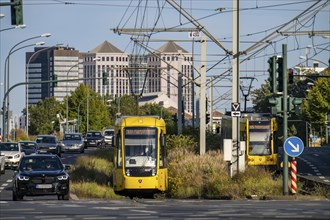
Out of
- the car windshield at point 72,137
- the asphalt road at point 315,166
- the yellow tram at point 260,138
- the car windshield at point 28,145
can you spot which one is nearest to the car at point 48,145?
the car windshield at point 28,145

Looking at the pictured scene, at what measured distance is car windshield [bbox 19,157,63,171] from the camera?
35.1 m

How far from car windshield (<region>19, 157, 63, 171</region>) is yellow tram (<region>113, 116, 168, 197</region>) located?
407 centimetres

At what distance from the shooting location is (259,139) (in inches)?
2114

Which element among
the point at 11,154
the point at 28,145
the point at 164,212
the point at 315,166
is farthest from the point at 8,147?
the point at 164,212

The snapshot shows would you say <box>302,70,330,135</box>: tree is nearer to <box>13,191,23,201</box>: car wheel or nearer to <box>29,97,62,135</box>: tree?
<box>29,97,62,135</box>: tree

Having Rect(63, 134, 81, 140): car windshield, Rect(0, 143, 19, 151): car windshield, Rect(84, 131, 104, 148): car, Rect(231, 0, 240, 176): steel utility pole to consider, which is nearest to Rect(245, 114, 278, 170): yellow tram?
Rect(231, 0, 240, 176): steel utility pole

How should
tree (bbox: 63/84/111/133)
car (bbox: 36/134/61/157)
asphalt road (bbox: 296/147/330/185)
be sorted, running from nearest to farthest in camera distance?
asphalt road (bbox: 296/147/330/185)
car (bbox: 36/134/61/157)
tree (bbox: 63/84/111/133)

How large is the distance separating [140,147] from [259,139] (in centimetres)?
1530

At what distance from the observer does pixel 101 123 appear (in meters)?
143

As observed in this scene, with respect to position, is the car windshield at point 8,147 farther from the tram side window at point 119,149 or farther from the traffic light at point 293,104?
the traffic light at point 293,104

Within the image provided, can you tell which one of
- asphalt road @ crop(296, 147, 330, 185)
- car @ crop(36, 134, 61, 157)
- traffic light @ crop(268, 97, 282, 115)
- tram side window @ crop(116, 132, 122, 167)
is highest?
traffic light @ crop(268, 97, 282, 115)

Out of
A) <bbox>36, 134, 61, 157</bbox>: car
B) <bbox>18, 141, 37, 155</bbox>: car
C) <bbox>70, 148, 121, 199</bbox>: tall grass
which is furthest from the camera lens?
<bbox>36, 134, 61, 157</bbox>: car

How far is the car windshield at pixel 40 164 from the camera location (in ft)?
115

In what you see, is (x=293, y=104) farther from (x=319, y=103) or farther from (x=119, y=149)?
(x=319, y=103)
